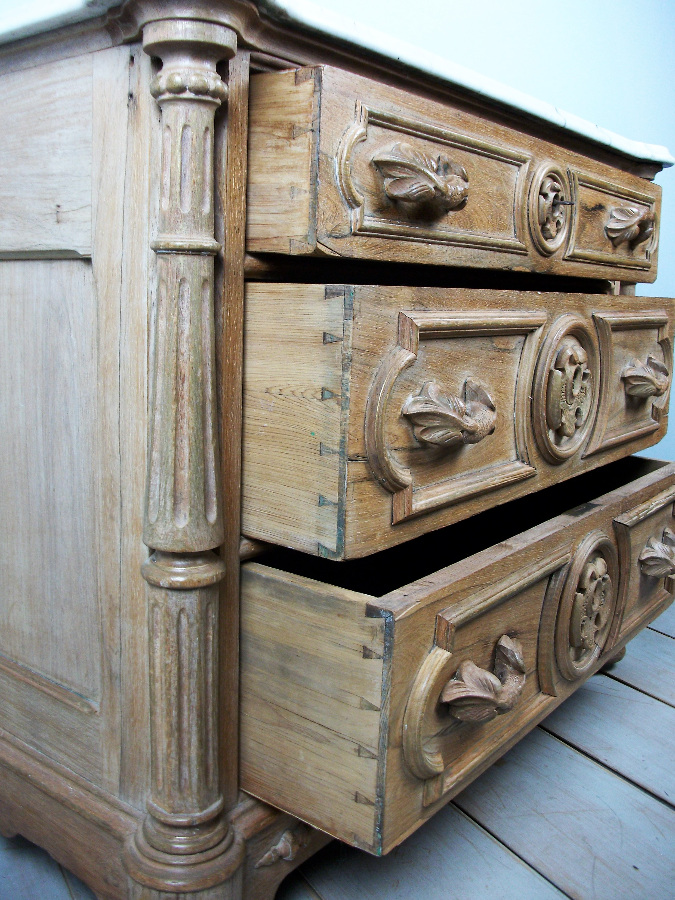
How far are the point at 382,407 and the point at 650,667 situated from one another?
0.98 m

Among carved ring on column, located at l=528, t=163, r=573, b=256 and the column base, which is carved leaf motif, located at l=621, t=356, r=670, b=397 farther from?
the column base

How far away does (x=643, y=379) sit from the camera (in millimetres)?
1127

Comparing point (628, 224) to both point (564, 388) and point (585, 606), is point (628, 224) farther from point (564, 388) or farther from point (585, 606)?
point (585, 606)

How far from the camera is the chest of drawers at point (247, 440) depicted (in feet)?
2.09

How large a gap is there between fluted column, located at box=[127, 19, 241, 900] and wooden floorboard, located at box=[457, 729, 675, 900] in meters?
0.38

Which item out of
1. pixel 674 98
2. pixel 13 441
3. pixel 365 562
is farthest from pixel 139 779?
pixel 674 98

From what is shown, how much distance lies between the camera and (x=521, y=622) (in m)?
0.84

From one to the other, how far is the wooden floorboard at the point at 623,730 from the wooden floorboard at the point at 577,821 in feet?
0.09

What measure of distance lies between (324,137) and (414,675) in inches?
17.1

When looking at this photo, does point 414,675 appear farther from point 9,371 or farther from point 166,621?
point 9,371

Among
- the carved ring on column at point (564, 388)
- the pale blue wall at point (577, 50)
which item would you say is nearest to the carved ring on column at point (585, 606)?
the carved ring on column at point (564, 388)

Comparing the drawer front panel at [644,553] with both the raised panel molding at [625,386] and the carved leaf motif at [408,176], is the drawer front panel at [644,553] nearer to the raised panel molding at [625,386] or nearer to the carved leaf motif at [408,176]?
the raised panel molding at [625,386]

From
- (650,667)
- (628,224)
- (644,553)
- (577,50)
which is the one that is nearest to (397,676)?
(644,553)

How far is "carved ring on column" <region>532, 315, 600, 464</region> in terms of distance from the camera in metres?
0.90
